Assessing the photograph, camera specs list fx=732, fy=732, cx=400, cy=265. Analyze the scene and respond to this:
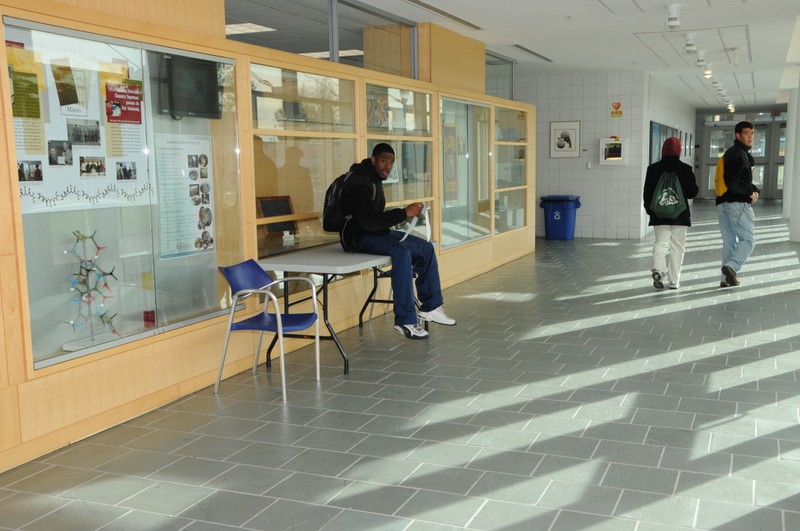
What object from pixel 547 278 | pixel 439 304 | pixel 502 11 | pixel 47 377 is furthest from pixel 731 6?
pixel 47 377

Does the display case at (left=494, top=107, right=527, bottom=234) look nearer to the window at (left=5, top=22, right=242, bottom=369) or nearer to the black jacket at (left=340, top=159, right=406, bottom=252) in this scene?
the black jacket at (left=340, top=159, right=406, bottom=252)

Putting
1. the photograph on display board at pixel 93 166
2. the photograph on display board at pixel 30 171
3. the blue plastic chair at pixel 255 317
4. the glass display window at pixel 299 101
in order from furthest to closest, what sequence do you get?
1. the glass display window at pixel 299 101
2. the blue plastic chair at pixel 255 317
3. the photograph on display board at pixel 93 166
4. the photograph on display board at pixel 30 171

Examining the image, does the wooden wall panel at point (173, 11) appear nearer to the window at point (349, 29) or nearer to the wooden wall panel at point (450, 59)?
the window at point (349, 29)

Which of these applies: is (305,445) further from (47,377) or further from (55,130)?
(55,130)

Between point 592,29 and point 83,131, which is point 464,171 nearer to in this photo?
point 592,29

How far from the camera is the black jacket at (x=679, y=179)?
25.3 ft

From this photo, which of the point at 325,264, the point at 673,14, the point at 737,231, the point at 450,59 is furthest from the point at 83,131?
the point at 737,231

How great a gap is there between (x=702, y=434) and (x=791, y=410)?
74cm

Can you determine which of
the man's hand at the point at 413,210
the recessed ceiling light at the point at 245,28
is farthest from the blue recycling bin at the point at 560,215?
the man's hand at the point at 413,210

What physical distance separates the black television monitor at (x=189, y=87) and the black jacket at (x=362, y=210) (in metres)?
1.13

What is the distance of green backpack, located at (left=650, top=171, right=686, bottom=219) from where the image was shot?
25.2ft

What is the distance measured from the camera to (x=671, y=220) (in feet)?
25.6

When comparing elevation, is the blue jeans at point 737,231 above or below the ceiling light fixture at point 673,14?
below

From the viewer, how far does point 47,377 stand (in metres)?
3.75
